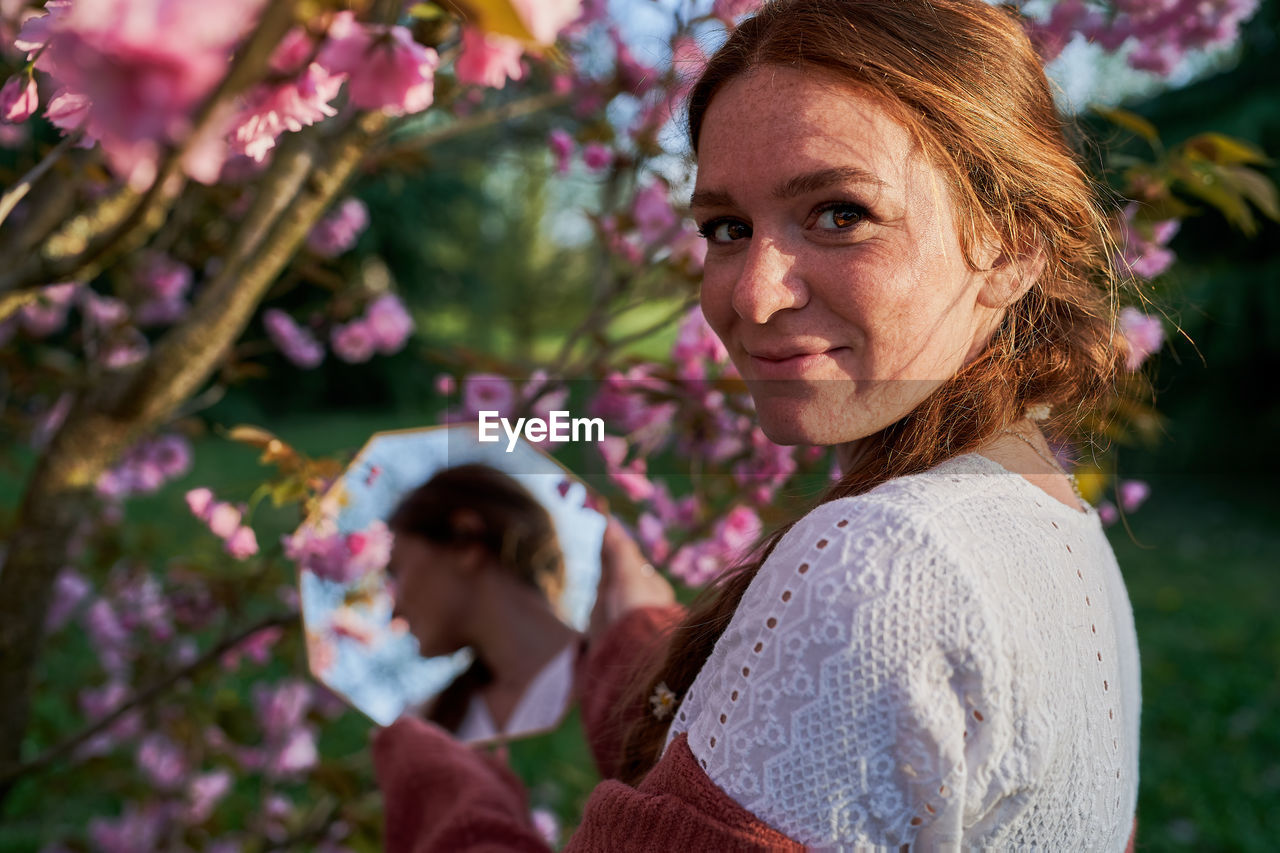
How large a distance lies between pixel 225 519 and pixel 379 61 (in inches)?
41.7

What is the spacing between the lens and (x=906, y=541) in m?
0.72

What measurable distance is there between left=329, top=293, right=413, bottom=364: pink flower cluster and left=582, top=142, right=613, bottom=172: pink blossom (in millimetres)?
911

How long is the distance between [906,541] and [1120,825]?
0.45 m

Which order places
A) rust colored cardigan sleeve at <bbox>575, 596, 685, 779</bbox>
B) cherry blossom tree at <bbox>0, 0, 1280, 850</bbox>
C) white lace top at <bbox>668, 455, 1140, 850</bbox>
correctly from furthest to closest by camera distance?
rust colored cardigan sleeve at <bbox>575, 596, 685, 779</bbox> < cherry blossom tree at <bbox>0, 0, 1280, 850</bbox> < white lace top at <bbox>668, 455, 1140, 850</bbox>

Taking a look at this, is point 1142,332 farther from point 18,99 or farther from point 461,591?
point 18,99

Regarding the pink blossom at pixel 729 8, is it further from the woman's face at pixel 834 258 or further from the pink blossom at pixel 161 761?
the pink blossom at pixel 161 761

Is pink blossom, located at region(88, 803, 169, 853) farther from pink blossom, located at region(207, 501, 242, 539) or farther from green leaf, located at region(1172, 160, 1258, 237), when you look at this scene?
green leaf, located at region(1172, 160, 1258, 237)

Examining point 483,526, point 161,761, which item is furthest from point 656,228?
point 161,761

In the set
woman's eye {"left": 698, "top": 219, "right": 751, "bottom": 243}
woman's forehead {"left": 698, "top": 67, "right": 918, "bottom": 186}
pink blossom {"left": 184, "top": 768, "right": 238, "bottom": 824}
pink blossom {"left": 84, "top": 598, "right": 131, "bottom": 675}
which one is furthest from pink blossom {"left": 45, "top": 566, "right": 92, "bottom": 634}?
woman's forehead {"left": 698, "top": 67, "right": 918, "bottom": 186}

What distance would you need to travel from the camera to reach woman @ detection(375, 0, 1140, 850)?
2.30ft

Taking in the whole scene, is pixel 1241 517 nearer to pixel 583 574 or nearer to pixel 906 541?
pixel 583 574

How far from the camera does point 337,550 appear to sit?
1.54 meters

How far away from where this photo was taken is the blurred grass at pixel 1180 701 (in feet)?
11.7

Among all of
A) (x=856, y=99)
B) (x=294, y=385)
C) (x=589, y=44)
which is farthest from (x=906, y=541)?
(x=294, y=385)
